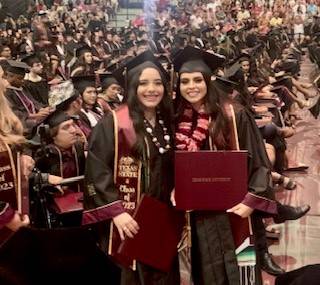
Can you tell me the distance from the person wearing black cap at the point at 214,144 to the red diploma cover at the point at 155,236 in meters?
0.11

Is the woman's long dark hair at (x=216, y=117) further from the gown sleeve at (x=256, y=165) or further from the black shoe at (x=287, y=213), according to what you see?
the black shoe at (x=287, y=213)

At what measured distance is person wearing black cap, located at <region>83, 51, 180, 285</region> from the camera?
10.6ft

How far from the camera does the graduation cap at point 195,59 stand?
132 inches

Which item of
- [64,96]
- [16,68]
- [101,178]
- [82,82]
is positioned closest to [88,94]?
[82,82]

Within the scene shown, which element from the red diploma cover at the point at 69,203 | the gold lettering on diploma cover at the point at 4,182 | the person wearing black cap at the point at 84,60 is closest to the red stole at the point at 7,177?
the gold lettering on diploma cover at the point at 4,182

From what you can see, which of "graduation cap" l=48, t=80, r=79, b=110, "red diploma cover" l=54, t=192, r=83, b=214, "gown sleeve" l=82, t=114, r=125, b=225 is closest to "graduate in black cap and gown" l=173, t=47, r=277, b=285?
"gown sleeve" l=82, t=114, r=125, b=225

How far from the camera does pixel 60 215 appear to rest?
4160mm

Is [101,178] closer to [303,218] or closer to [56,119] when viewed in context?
[56,119]

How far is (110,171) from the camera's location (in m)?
3.26

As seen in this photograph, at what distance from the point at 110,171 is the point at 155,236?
0.41 meters

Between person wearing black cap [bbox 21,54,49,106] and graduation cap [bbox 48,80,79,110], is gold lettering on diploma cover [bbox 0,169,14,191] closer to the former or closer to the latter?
graduation cap [bbox 48,80,79,110]

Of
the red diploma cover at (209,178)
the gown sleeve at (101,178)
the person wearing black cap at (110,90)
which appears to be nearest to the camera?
the red diploma cover at (209,178)

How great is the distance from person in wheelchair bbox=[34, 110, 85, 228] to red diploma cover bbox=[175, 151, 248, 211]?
109cm

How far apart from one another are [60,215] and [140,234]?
1074 millimetres
